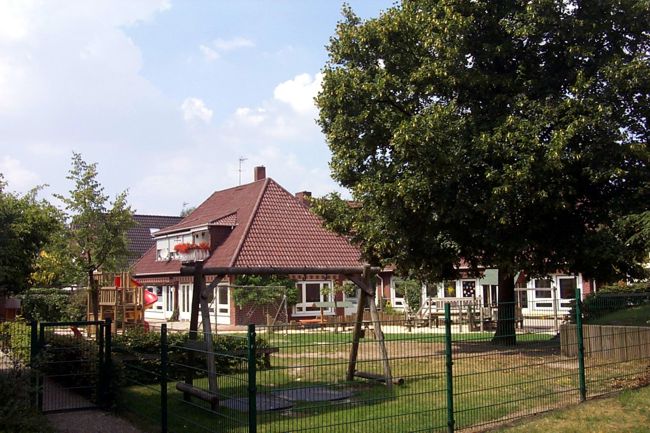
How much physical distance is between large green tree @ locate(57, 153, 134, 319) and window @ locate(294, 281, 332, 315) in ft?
37.5

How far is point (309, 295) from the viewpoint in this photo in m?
35.8

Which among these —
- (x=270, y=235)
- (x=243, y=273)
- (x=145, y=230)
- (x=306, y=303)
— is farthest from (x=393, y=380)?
(x=145, y=230)

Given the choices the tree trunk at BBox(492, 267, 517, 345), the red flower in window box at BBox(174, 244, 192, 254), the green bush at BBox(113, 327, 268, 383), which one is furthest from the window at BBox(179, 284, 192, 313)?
the green bush at BBox(113, 327, 268, 383)

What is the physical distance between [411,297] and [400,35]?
20.8 metres

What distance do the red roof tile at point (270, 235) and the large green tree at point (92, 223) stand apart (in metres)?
7.74

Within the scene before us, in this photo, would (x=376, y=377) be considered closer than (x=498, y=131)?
Yes

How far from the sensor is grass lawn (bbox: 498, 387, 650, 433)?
8.67 metres

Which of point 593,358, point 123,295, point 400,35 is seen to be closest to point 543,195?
point 593,358

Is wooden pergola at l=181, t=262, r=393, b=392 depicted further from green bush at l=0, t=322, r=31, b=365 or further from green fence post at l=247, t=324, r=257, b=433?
green bush at l=0, t=322, r=31, b=365

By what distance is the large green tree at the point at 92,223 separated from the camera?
25219 mm

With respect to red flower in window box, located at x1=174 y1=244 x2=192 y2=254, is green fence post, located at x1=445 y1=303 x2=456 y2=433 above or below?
below

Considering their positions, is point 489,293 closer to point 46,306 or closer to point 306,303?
point 306,303

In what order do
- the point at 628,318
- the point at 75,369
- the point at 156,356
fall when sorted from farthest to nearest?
the point at 628,318, the point at 156,356, the point at 75,369

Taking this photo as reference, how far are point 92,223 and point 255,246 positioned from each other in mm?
10207
